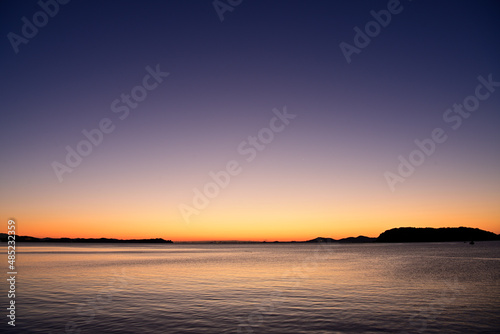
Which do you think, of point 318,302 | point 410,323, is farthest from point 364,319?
point 318,302

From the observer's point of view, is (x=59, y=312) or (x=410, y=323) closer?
(x=410, y=323)

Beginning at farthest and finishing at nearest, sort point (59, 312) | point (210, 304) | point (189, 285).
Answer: point (189, 285) < point (210, 304) < point (59, 312)

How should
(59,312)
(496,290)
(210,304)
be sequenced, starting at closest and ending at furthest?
(59,312) → (210,304) → (496,290)

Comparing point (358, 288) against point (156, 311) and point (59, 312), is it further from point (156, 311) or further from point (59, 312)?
point (59, 312)

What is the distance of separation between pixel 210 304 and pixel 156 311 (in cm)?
440

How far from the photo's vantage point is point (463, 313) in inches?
971

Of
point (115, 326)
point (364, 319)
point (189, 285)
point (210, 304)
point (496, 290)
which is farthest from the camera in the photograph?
point (189, 285)

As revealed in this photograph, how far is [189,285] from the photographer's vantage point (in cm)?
3894

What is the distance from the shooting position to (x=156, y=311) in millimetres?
25125

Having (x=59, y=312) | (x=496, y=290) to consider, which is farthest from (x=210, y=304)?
(x=496, y=290)

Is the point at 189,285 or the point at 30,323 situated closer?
the point at 30,323

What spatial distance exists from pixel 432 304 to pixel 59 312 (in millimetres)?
27620

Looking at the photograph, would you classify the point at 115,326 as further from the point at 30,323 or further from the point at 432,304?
the point at 432,304

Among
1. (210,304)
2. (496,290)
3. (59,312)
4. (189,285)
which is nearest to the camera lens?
(59,312)
